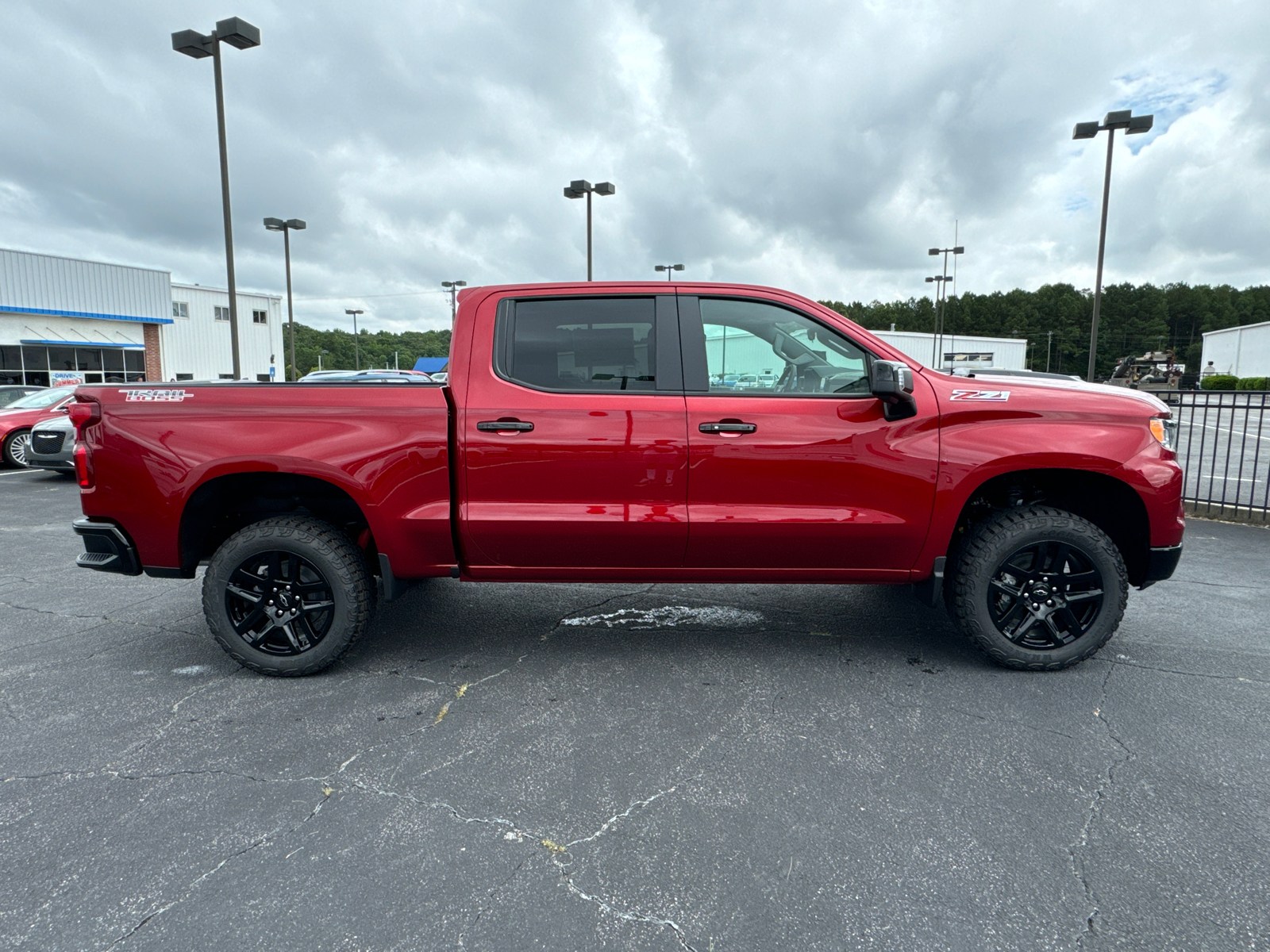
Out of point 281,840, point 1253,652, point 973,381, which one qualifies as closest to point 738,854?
point 281,840

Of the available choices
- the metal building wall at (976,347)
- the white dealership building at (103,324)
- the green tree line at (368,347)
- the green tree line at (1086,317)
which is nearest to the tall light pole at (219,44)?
the white dealership building at (103,324)

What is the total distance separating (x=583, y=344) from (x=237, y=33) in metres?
12.2

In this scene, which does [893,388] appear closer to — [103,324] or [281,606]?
[281,606]

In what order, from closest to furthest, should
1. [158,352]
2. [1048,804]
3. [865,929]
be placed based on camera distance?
[865,929], [1048,804], [158,352]

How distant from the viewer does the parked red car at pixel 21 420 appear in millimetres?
12086

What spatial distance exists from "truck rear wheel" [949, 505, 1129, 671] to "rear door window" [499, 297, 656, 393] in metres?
1.84

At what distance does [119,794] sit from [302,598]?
1.15 m

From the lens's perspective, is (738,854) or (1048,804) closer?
(738,854)

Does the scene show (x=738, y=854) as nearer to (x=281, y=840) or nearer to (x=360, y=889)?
(x=360, y=889)

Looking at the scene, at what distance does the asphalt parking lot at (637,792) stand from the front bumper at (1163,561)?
0.53 metres

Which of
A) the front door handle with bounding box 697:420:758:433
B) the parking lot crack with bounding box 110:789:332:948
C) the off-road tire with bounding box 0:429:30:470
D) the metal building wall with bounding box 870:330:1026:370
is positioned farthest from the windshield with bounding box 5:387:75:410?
the metal building wall with bounding box 870:330:1026:370

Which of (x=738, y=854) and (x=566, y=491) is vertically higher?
(x=566, y=491)

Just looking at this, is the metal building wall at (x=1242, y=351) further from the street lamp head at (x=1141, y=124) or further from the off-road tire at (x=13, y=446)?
the off-road tire at (x=13, y=446)

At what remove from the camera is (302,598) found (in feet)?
11.8
